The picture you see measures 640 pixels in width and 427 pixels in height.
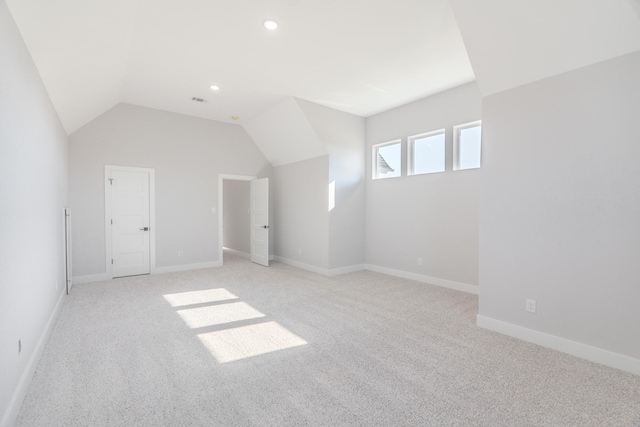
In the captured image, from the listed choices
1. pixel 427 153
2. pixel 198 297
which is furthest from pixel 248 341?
pixel 427 153

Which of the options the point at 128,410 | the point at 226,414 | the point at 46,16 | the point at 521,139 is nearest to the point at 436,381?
the point at 226,414

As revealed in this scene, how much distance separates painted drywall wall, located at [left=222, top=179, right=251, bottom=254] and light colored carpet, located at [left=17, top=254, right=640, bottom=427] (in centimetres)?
405

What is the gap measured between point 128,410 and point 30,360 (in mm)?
1050

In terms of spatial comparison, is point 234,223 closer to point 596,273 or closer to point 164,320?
point 164,320

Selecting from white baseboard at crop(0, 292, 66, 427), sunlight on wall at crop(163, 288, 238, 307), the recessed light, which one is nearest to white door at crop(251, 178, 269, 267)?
sunlight on wall at crop(163, 288, 238, 307)

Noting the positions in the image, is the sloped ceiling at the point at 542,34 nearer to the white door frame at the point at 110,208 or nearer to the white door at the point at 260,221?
the white door at the point at 260,221

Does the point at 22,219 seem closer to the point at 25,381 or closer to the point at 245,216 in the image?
the point at 25,381

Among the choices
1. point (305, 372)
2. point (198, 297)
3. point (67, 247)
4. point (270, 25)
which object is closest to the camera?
point (305, 372)

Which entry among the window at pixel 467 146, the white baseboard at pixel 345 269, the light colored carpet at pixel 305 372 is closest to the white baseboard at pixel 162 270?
the light colored carpet at pixel 305 372

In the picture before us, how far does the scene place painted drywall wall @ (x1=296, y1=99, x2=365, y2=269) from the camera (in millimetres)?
5406

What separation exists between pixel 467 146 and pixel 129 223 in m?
5.82

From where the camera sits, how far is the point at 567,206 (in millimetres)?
2555

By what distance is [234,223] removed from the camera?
27.8 ft

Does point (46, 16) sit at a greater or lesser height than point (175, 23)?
lesser
